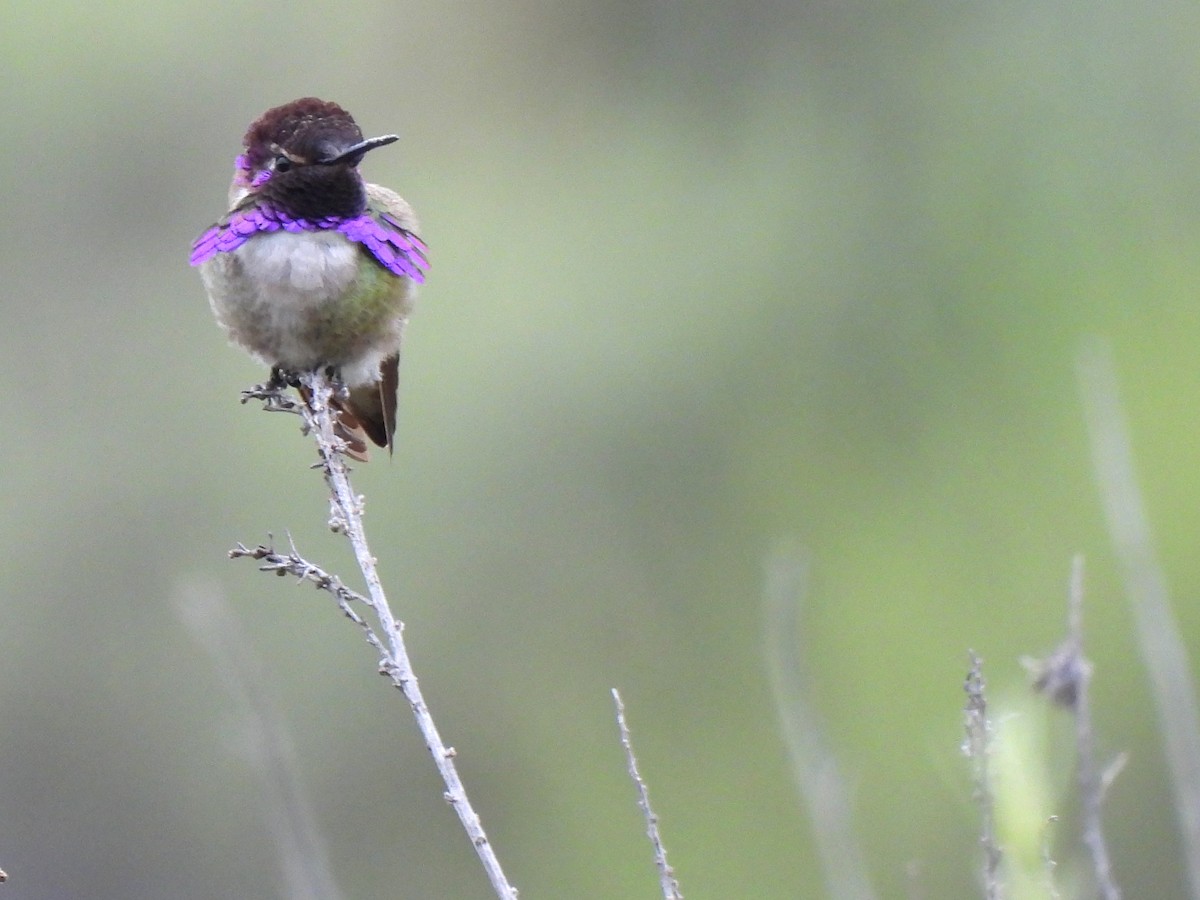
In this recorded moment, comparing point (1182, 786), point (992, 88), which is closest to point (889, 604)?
point (992, 88)

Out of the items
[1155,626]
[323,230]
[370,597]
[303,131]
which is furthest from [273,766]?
[303,131]

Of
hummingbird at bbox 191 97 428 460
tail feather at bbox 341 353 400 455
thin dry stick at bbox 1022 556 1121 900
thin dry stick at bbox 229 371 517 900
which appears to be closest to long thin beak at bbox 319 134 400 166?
hummingbird at bbox 191 97 428 460

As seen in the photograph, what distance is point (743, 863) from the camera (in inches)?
580

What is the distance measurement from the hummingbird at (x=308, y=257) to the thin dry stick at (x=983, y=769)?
209 centimetres

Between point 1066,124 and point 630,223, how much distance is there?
4.53 metres

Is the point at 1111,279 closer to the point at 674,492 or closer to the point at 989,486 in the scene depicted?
the point at 989,486

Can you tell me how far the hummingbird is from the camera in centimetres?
454

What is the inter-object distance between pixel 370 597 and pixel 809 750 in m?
0.85

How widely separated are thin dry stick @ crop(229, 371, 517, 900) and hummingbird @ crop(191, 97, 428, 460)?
2.46 feet

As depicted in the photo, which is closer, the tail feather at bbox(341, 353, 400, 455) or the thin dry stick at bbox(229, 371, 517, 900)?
the thin dry stick at bbox(229, 371, 517, 900)

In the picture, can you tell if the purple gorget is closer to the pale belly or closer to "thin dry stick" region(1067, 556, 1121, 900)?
the pale belly

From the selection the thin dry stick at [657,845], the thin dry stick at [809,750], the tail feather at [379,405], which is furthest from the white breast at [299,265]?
the thin dry stick at [657,845]

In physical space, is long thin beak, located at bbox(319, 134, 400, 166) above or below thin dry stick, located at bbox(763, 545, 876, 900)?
above

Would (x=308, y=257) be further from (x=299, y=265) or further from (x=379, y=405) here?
(x=379, y=405)
